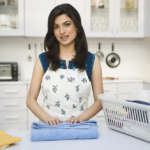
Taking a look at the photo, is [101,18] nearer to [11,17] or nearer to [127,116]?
[11,17]

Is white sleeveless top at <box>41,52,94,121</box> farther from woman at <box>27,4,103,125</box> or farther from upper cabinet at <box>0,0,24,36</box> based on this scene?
upper cabinet at <box>0,0,24,36</box>

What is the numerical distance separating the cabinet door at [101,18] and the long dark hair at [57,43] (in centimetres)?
160

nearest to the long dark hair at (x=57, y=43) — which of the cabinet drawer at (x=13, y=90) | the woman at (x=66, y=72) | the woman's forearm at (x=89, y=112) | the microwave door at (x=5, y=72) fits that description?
the woman at (x=66, y=72)

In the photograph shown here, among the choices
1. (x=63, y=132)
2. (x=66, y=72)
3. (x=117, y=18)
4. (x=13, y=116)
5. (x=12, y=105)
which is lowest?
(x=13, y=116)

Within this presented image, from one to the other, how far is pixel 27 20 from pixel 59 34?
169 cm

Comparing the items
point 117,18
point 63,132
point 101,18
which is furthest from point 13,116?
point 63,132

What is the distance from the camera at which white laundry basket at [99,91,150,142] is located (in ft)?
3.97

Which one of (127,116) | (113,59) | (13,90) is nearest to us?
(127,116)

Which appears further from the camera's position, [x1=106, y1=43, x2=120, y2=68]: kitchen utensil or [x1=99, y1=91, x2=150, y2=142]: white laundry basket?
[x1=106, y1=43, x2=120, y2=68]: kitchen utensil

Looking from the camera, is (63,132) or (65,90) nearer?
(63,132)

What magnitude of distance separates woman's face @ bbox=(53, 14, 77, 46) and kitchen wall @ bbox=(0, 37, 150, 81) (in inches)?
73.4

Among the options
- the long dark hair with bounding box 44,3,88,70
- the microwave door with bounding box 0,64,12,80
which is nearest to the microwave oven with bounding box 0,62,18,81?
the microwave door with bounding box 0,64,12,80

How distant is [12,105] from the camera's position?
10.6ft

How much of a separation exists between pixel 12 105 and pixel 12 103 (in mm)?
22
